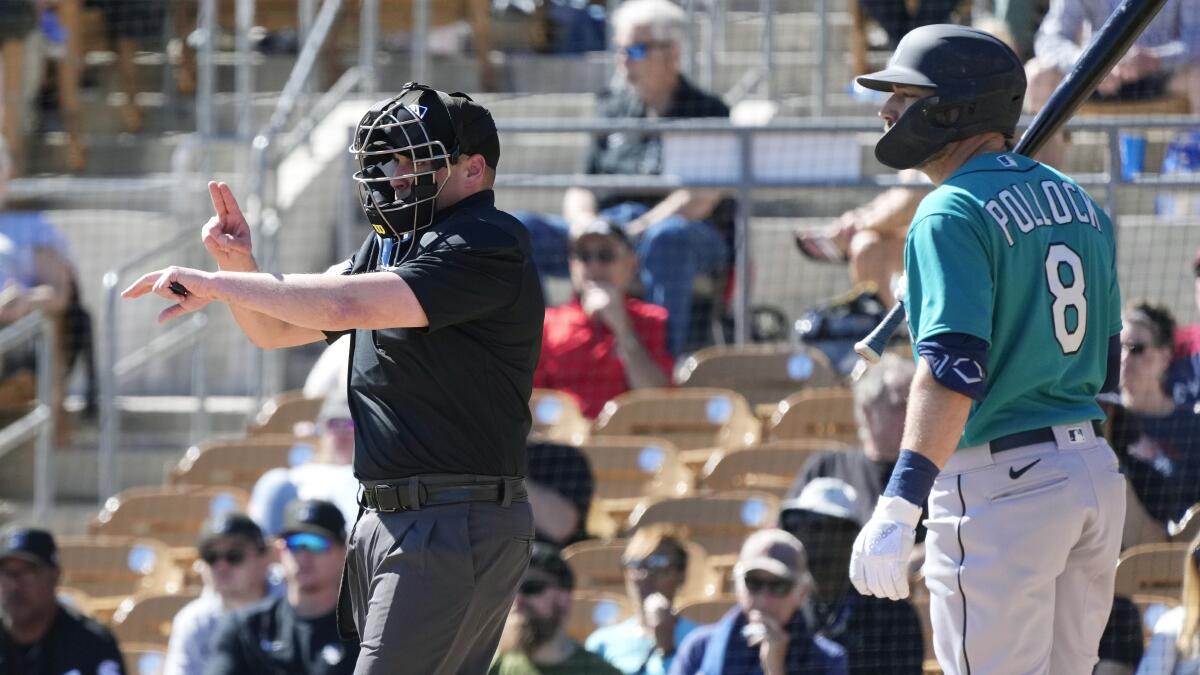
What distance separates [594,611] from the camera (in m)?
6.07

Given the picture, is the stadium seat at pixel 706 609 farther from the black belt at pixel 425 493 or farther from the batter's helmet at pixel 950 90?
the batter's helmet at pixel 950 90

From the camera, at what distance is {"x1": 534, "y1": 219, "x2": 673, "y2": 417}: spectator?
743cm

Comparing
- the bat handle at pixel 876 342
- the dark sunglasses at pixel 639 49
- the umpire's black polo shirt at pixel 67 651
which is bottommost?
the umpire's black polo shirt at pixel 67 651

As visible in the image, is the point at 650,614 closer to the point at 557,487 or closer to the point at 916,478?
the point at 557,487

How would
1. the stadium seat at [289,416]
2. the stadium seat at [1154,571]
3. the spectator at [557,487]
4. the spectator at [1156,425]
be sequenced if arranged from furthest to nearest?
1. the stadium seat at [289,416]
2. the spectator at [557,487]
3. the spectator at [1156,425]
4. the stadium seat at [1154,571]

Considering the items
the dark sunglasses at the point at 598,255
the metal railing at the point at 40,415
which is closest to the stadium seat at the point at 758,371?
the dark sunglasses at the point at 598,255

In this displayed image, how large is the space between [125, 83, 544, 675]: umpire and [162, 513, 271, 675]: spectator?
2595mm

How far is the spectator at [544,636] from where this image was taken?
5.54 meters

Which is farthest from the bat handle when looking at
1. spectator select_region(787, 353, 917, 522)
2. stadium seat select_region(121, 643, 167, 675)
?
stadium seat select_region(121, 643, 167, 675)

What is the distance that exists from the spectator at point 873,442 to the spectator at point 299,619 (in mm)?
1498

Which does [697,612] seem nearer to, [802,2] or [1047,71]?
[1047,71]

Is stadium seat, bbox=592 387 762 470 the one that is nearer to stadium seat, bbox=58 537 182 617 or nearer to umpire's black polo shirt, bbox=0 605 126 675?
stadium seat, bbox=58 537 182 617

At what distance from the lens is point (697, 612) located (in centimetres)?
580

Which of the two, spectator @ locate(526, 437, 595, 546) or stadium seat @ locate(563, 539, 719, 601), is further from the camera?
spectator @ locate(526, 437, 595, 546)
